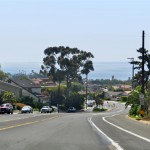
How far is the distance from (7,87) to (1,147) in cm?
9841

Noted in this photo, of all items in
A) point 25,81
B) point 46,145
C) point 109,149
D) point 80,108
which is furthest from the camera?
point 25,81

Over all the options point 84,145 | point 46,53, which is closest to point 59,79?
point 46,53

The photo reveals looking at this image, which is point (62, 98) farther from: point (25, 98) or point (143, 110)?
point (143, 110)

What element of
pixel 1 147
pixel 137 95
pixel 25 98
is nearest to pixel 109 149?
pixel 1 147

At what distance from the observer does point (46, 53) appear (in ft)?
369

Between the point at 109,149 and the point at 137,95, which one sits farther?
the point at 137,95

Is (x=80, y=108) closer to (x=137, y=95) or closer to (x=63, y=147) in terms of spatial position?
(x=137, y=95)

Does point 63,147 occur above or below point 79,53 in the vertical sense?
below

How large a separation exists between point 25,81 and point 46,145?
12876 cm

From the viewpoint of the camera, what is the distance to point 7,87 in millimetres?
114188

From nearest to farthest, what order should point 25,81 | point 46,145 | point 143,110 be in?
1. point 46,145
2. point 143,110
3. point 25,81

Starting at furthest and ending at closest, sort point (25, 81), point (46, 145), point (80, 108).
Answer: point (25, 81)
point (80, 108)
point (46, 145)

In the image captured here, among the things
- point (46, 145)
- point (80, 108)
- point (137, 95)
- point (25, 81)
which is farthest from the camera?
point (25, 81)

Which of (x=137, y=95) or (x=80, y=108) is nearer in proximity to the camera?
(x=137, y=95)
